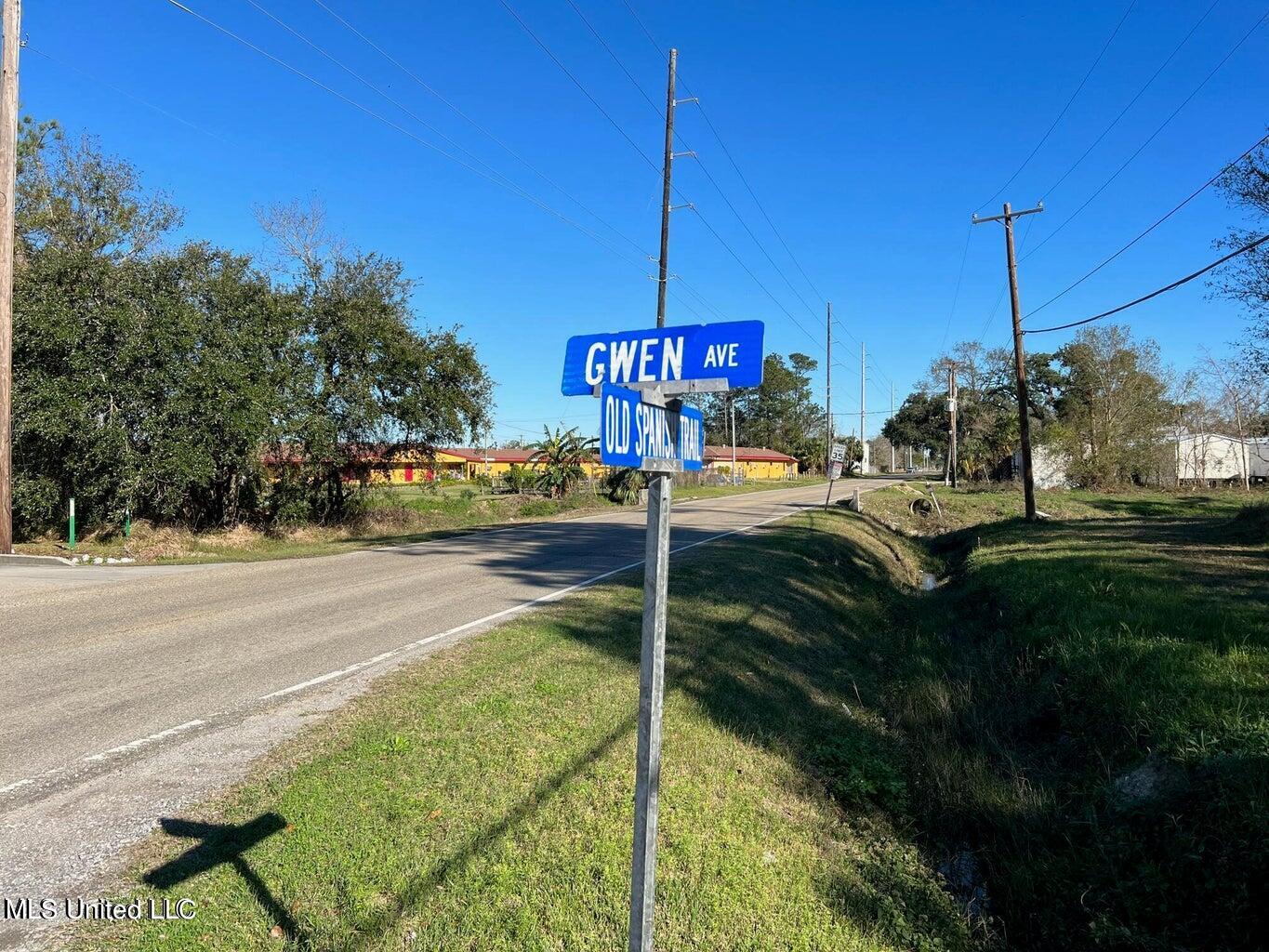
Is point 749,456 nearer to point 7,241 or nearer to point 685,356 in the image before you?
point 7,241

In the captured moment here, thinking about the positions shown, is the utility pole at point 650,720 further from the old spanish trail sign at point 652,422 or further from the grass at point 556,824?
the grass at point 556,824

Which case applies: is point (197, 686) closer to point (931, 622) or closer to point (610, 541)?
point (931, 622)

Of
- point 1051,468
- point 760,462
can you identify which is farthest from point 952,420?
point 760,462

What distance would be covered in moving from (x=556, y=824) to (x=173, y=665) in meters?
4.60

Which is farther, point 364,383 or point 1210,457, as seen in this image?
point 1210,457

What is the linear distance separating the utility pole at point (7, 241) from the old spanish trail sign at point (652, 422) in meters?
17.2

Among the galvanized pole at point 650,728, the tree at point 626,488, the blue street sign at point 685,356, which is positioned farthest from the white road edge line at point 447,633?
the tree at point 626,488

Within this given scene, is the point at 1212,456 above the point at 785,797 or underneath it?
above

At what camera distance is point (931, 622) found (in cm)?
1222

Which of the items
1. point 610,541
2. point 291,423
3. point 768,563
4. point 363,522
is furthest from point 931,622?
point 363,522

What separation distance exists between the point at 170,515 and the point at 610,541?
10.9m

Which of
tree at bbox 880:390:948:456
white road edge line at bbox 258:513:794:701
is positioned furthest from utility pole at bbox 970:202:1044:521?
tree at bbox 880:390:948:456

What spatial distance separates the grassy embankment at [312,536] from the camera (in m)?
15.9

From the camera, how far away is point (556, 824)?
4090mm
